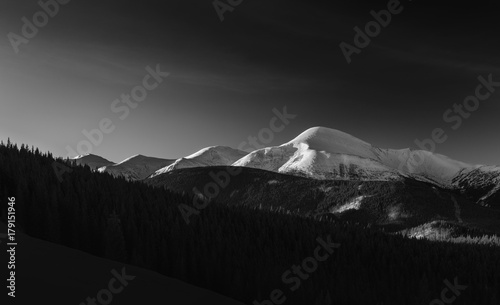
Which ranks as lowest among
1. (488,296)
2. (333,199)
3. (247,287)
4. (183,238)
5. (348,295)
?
(488,296)

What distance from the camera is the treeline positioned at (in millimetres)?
16875

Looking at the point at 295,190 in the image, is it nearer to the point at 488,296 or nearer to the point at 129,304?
the point at 488,296

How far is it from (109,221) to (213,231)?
8531 millimetres

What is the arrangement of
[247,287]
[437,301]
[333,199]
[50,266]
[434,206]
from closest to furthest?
[50,266] < [247,287] < [437,301] < [434,206] < [333,199]

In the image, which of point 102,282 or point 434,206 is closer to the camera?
point 102,282

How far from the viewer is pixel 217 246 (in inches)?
863

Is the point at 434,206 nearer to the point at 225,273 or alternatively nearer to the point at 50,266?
the point at 225,273

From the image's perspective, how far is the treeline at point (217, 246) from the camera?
1688 cm

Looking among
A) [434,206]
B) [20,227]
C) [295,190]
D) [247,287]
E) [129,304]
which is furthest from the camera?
[295,190]

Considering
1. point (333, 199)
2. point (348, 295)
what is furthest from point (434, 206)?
point (348, 295)

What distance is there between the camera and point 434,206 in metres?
132

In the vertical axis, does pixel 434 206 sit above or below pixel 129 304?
above

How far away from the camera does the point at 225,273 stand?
17484 mm

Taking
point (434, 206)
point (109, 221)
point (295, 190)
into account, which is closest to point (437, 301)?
point (109, 221)
